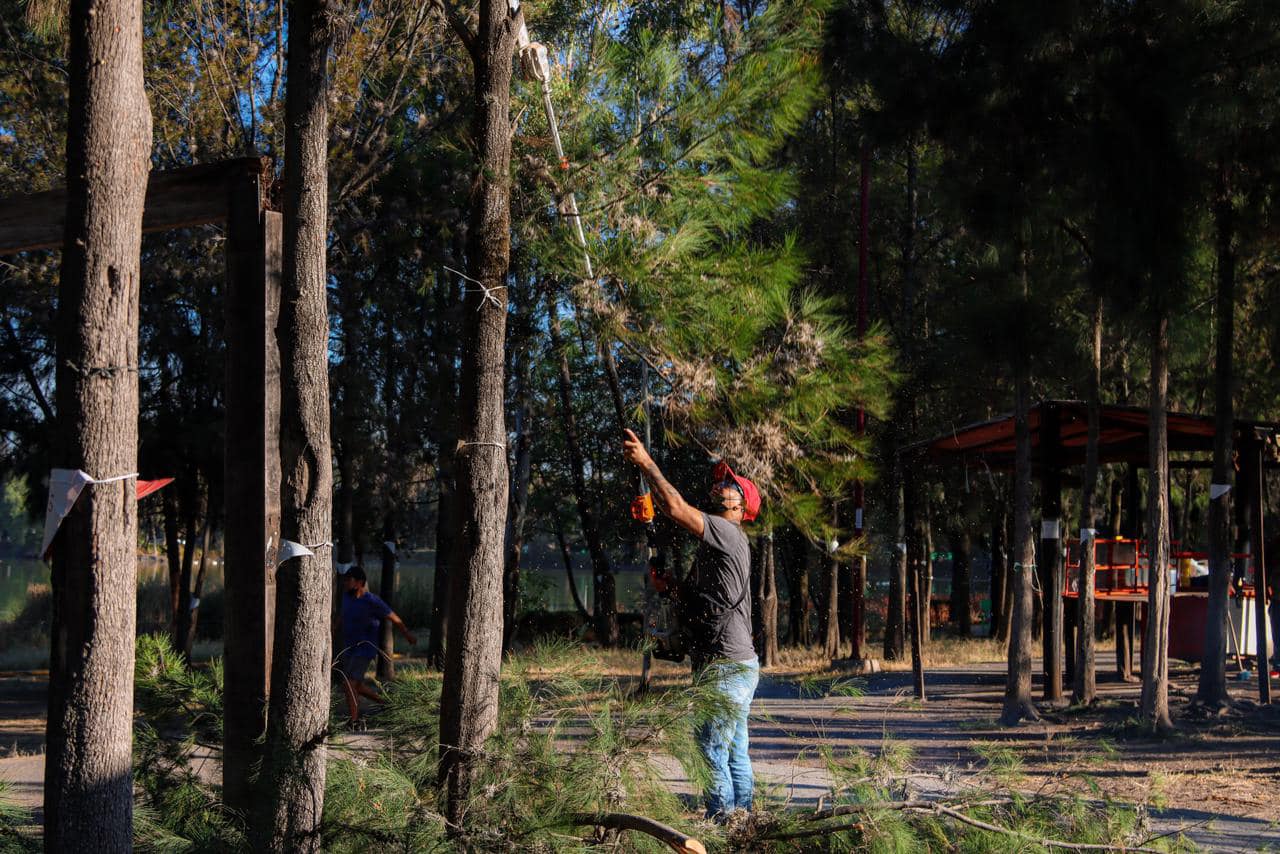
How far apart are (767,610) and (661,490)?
1404cm

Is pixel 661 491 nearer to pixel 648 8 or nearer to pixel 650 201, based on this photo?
pixel 650 201

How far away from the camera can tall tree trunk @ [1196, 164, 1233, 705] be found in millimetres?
10930

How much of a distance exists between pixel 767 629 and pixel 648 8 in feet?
32.3

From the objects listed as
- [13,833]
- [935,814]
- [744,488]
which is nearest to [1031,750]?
[744,488]

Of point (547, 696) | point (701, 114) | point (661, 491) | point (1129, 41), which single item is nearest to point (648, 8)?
point (1129, 41)

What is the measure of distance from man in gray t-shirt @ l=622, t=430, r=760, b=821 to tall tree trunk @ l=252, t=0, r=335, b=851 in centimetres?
137

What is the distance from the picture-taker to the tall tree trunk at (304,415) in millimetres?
4520

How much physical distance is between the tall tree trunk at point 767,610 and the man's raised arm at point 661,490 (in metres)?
12.6

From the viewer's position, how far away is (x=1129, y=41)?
33.8ft

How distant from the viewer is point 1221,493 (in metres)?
11.0

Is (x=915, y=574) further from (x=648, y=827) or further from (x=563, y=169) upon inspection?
(x=648, y=827)

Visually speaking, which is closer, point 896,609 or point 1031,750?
point 1031,750

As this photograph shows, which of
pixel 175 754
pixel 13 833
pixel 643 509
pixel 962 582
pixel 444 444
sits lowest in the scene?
pixel 962 582

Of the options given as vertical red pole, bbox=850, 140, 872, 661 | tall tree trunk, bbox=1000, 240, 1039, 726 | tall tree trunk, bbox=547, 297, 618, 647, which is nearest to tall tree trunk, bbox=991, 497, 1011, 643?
vertical red pole, bbox=850, 140, 872, 661
